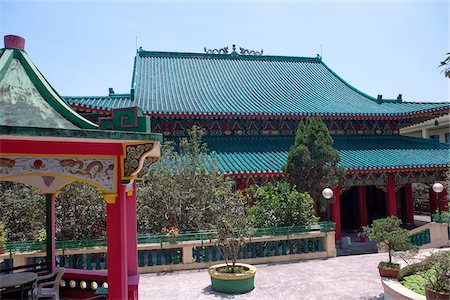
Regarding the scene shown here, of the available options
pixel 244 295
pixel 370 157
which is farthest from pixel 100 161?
pixel 370 157

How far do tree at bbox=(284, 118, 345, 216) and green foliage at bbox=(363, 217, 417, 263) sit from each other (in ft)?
12.3

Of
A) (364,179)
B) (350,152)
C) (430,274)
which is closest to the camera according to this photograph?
(430,274)

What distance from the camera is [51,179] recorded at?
7.35 metres

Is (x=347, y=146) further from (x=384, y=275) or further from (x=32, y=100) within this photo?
(x=32, y=100)

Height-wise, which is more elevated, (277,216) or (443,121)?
(443,121)

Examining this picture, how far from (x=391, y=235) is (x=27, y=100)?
30.7 feet

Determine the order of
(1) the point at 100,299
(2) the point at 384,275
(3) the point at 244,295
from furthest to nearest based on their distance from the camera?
1. (2) the point at 384,275
2. (3) the point at 244,295
3. (1) the point at 100,299

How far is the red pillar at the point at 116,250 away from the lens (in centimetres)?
506

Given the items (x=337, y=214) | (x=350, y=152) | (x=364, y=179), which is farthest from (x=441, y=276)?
(x=350, y=152)

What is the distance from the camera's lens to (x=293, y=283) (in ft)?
33.1

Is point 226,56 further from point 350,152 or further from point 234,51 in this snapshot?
point 350,152

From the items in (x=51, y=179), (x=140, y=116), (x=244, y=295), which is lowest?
(x=244, y=295)

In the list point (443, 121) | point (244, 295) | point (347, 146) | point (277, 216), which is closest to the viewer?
point (244, 295)

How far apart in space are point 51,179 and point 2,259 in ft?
15.3
